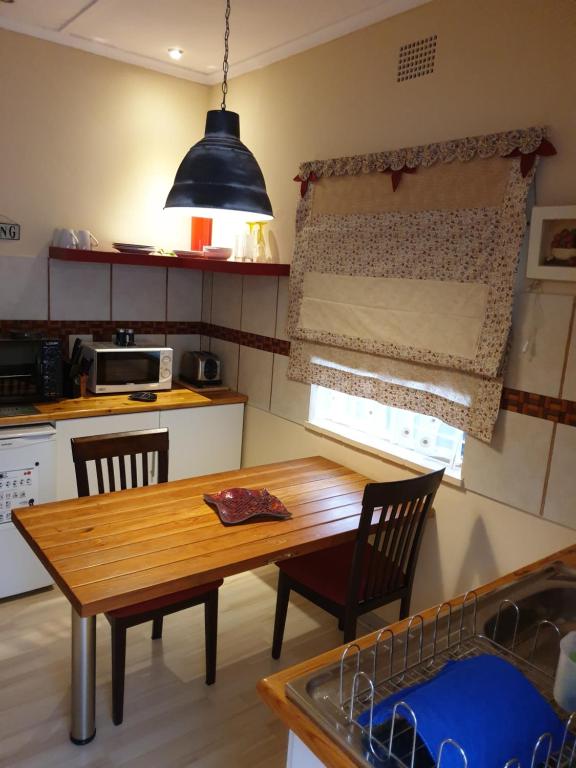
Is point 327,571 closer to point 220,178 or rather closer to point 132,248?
point 220,178

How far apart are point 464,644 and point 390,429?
1.54m

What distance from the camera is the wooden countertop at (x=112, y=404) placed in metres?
2.88

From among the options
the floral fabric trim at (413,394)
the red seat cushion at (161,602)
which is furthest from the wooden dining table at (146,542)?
the floral fabric trim at (413,394)

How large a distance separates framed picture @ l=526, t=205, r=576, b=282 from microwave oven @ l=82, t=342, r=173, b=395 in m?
2.10

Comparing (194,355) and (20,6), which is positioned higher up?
(20,6)

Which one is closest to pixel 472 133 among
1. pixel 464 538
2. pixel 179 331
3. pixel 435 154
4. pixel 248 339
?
pixel 435 154

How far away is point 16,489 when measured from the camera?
2822 millimetres

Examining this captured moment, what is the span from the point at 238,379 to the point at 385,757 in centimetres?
280

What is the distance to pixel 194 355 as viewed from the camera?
12.4 ft

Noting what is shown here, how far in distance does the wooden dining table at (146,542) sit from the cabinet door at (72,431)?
0.76 metres

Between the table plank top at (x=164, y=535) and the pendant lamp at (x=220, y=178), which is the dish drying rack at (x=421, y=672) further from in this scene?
the pendant lamp at (x=220, y=178)

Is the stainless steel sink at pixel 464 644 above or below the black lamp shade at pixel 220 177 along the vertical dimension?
below

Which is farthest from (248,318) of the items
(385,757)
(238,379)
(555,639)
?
(385,757)

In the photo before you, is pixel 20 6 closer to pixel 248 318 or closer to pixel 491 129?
pixel 248 318
